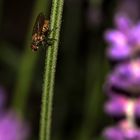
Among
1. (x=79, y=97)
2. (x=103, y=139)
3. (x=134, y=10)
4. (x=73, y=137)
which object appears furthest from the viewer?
(x=134, y=10)

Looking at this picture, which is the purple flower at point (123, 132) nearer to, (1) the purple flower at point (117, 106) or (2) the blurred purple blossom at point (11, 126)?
(1) the purple flower at point (117, 106)

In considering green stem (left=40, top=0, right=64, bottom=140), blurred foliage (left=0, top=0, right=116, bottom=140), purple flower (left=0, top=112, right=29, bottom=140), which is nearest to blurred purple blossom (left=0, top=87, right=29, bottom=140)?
purple flower (left=0, top=112, right=29, bottom=140)

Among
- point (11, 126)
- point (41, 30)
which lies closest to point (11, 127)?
point (11, 126)

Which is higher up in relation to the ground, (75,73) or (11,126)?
(75,73)

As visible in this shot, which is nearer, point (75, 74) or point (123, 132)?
point (123, 132)

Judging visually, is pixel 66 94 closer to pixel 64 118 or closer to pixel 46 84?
pixel 64 118

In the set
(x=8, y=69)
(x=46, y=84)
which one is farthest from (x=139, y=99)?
(x=8, y=69)

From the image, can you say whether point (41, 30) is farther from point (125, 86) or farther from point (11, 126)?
point (11, 126)
